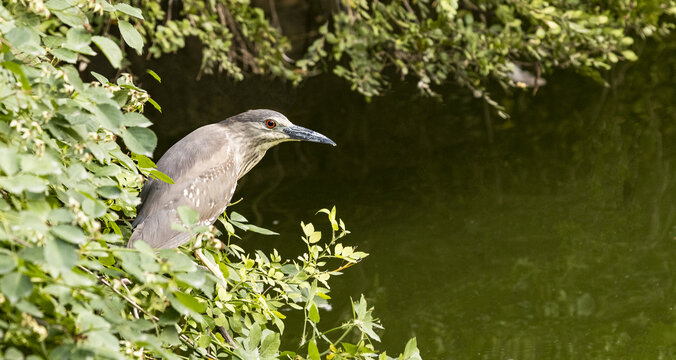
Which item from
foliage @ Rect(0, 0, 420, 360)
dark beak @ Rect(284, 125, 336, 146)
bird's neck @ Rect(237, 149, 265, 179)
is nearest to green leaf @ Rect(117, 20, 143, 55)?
foliage @ Rect(0, 0, 420, 360)

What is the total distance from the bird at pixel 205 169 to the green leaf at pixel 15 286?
4.89 feet

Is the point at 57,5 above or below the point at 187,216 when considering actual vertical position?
above

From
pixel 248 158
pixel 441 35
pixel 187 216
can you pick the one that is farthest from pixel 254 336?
pixel 441 35

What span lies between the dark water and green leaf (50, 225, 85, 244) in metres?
4.21

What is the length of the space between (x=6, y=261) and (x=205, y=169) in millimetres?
2166

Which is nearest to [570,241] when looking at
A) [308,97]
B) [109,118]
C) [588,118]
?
[588,118]

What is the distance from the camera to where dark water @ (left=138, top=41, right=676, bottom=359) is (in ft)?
18.3

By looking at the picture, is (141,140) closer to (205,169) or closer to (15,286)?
(15,286)

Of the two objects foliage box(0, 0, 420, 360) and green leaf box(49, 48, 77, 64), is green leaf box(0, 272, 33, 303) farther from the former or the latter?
green leaf box(49, 48, 77, 64)

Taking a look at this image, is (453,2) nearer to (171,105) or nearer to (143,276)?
(143,276)

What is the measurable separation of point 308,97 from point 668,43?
509cm

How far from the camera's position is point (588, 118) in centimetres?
916

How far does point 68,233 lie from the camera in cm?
125

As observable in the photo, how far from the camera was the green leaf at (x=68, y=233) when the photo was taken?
48.9 inches
